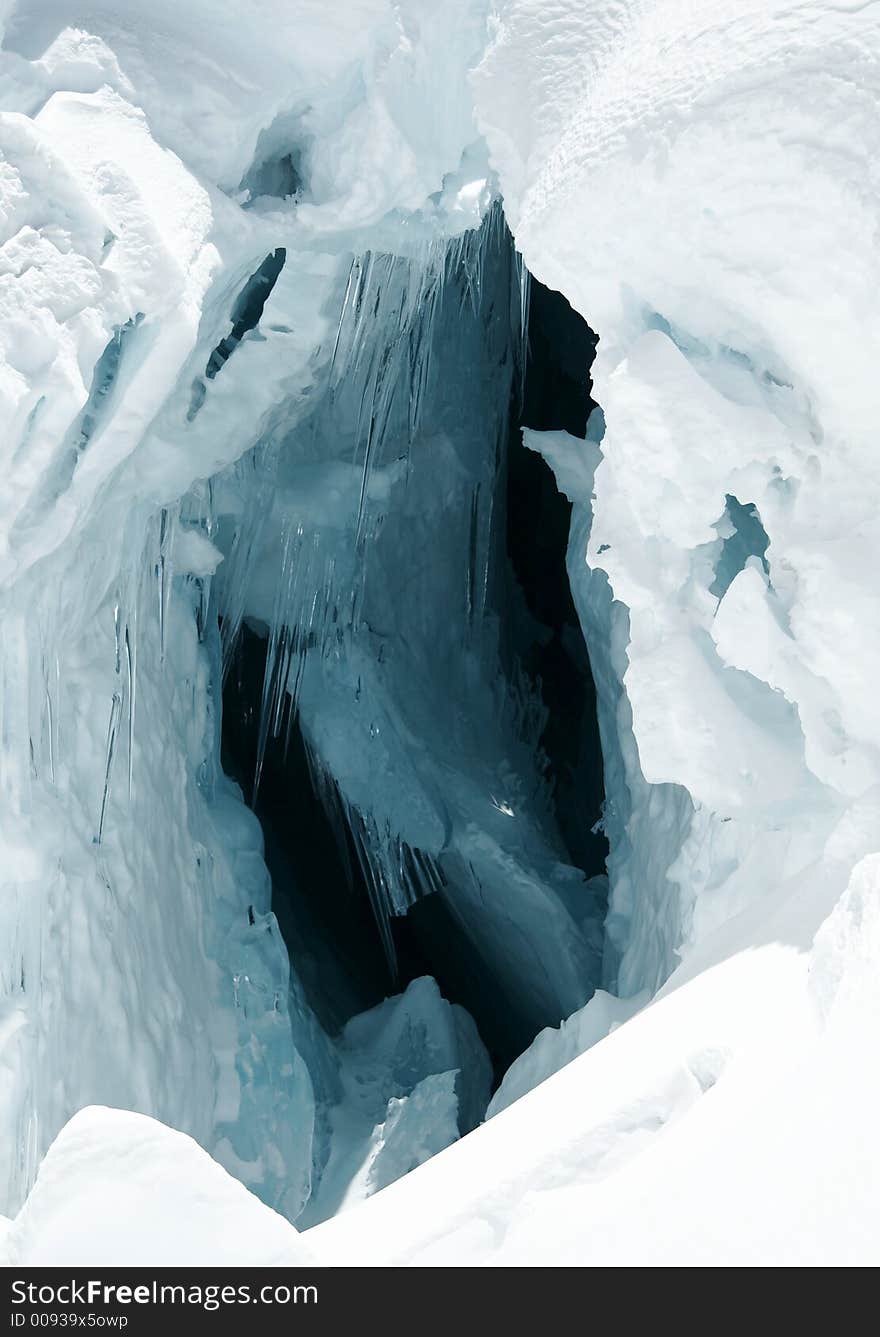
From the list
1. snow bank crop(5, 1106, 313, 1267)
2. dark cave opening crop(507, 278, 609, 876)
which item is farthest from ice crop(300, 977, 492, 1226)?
snow bank crop(5, 1106, 313, 1267)

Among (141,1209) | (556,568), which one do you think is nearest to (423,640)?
(556,568)

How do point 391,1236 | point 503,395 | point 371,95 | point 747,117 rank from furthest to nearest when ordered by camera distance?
point 503,395, point 371,95, point 747,117, point 391,1236

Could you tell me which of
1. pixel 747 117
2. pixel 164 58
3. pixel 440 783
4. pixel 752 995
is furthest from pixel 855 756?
pixel 440 783

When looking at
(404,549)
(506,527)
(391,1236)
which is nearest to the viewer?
(391,1236)

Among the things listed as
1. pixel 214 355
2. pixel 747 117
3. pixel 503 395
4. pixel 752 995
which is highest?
pixel 747 117

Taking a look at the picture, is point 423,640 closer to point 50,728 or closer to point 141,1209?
point 50,728

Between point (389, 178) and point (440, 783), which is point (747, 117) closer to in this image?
point (389, 178)

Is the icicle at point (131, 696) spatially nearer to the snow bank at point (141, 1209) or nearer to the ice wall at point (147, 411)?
the ice wall at point (147, 411)

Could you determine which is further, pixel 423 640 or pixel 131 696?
pixel 423 640
